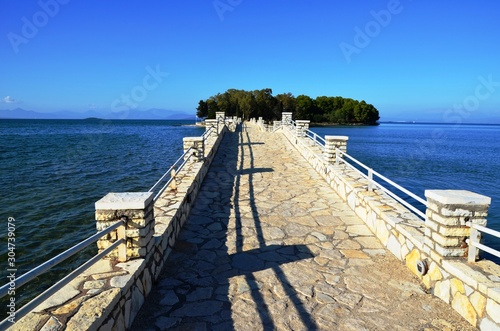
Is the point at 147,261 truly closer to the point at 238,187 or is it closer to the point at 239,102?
the point at 238,187

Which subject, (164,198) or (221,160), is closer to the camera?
(164,198)

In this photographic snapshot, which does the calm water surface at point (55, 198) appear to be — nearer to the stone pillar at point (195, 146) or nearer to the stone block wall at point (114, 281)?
the stone pillar at point (195, 146)

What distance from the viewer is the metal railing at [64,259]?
2.22 m

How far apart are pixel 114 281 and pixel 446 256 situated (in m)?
3.92

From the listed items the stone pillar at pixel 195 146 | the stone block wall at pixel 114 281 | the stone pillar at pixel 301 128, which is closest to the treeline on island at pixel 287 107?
the stone pillar at pixel 301 128

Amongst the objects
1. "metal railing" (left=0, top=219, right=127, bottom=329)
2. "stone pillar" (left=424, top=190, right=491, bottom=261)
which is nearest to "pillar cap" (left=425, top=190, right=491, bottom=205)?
"stone pillar" (left=424, top=190, right=491, bottom=261)

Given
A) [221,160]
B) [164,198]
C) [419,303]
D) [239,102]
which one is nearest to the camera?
[419,303]

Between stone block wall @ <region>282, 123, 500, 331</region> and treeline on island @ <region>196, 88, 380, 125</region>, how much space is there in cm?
6470

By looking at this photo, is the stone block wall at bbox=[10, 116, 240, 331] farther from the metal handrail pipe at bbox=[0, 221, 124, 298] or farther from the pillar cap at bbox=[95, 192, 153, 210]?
the metal handrail pipe at bbox=[0, 221, 124, 298]

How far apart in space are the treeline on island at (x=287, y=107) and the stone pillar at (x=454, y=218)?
65859 mm

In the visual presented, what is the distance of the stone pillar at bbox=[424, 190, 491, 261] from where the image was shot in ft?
12.4

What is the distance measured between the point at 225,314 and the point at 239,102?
70.4 metres

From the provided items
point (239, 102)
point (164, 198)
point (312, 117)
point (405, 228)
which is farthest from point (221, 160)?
point (312, 117)

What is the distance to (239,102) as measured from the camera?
72.1m
